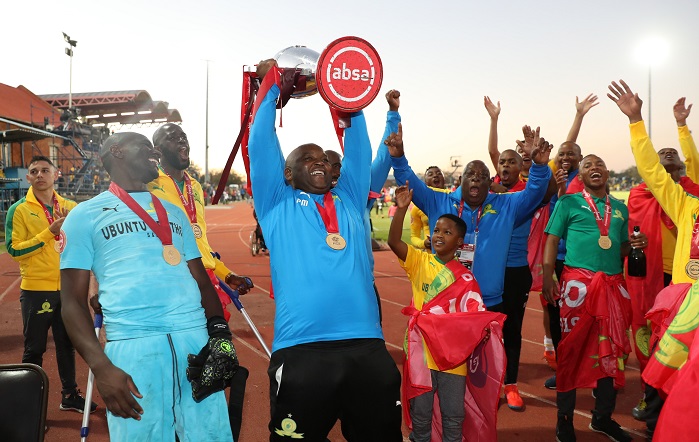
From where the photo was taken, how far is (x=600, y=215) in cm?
423

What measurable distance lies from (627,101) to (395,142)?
1716 mm

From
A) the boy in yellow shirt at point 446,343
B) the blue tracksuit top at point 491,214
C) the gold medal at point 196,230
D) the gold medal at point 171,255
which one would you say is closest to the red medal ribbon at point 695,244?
the blue tracksuit top at point 491,214

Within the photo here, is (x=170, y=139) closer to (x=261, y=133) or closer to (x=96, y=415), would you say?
(x=261, y=133)

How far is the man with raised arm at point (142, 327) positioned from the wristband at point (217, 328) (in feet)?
0.04

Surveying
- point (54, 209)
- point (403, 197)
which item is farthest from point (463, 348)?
point (54, 209)

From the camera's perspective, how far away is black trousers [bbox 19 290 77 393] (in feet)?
15.0

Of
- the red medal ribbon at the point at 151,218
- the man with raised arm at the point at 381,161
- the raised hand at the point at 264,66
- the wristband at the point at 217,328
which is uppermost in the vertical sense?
the raised hand at the point at 264,66

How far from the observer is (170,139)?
13.2ft

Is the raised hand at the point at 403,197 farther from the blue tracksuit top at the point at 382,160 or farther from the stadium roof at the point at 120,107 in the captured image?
the stadium roof at the point at 120,107

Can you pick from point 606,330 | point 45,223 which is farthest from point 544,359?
point 45,223

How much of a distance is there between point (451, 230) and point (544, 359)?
349 cm

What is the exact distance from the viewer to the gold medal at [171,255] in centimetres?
247

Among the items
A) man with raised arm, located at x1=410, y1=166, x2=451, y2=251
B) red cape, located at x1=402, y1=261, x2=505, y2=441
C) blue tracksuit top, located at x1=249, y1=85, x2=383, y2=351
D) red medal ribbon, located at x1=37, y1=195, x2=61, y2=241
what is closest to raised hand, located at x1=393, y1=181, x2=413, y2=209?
red cape, located at x1=402, y1=261, x2=505, y2=441

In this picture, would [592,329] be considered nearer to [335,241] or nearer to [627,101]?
[627,101]
